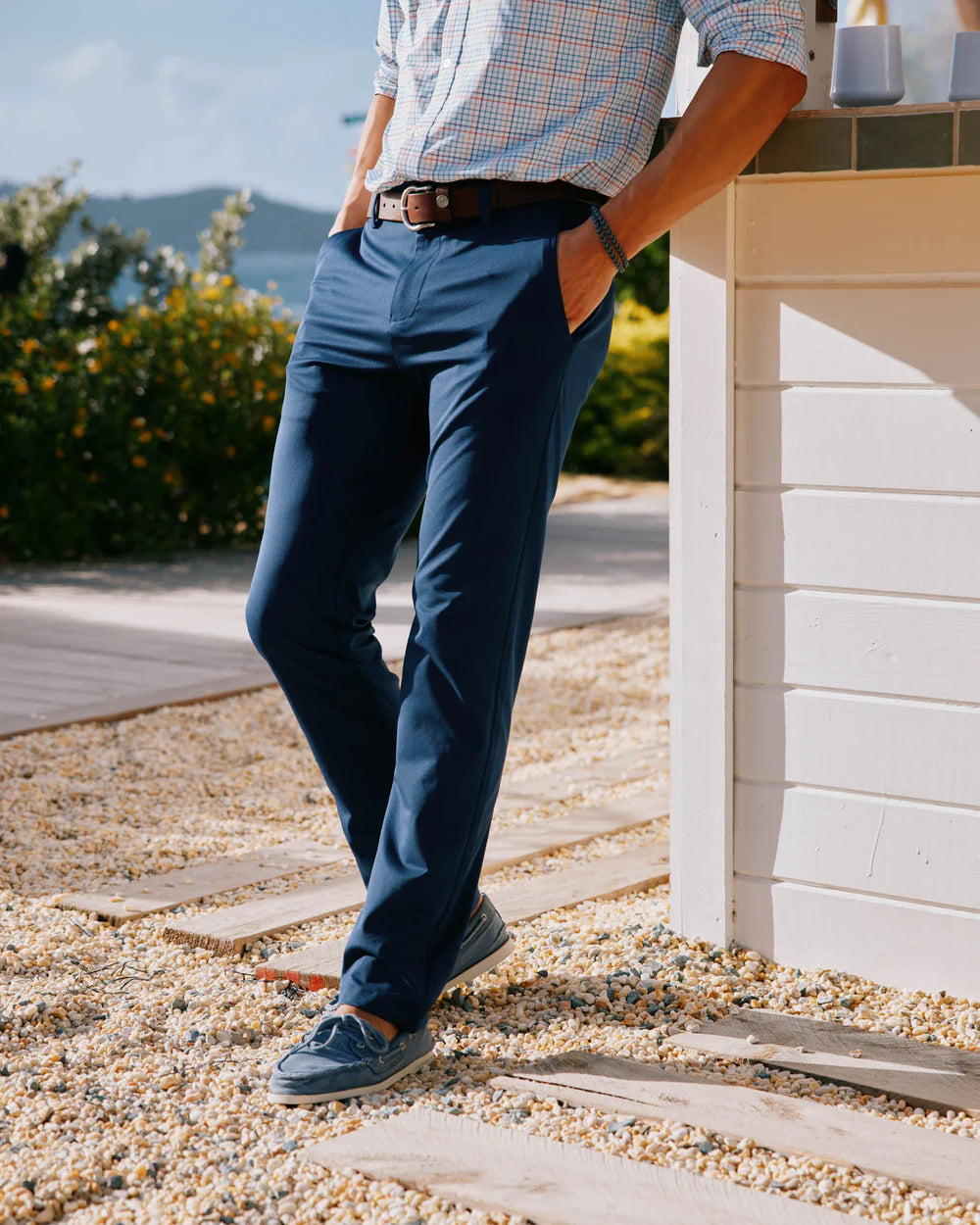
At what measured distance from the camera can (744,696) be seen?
2.34m

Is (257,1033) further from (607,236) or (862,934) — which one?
Answer: (607,236)

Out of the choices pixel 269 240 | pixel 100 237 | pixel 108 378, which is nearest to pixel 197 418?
pixel 108 378

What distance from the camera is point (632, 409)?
11.3m

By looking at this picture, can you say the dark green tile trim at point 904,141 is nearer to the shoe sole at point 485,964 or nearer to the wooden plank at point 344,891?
the shoe sole at point 485,964

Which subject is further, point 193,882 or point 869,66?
point 193,882

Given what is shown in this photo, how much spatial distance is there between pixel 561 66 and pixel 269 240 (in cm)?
1428

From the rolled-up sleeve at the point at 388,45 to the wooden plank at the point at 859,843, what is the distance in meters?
1.21

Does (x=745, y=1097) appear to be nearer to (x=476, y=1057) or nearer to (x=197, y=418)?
(x=476, y=1057)

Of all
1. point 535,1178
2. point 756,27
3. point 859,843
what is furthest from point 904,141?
point 535,1178

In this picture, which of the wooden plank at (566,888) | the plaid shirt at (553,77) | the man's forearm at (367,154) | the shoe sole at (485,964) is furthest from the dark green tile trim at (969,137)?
the wooden plank at (566,888)

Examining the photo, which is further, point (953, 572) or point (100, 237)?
point (100, 237)

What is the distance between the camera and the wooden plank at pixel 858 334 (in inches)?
83.4

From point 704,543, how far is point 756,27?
0.77m

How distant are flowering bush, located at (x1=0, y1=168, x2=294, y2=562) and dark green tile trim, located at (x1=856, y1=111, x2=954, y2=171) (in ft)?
16.9
